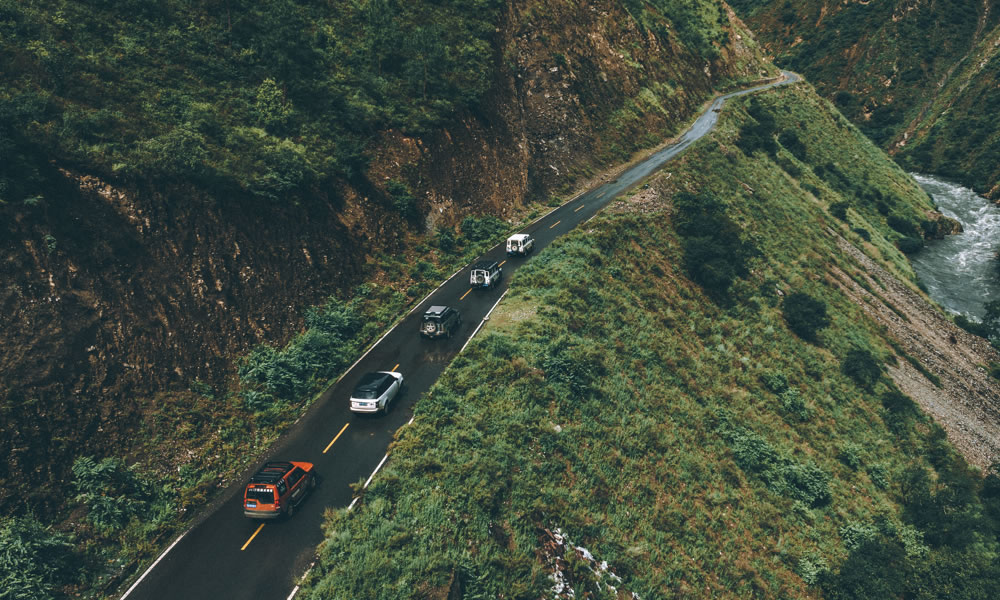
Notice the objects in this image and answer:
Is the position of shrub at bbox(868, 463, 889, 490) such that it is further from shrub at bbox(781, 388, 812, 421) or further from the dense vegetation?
the dense vegetation

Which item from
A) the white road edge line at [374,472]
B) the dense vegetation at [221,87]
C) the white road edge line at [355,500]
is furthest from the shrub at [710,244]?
the white road edge line at [374,472]

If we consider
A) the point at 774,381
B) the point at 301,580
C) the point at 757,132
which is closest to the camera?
the point at 301,580

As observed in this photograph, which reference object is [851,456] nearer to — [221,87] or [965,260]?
[221,87]

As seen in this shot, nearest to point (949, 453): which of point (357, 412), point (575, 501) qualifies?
point (575, 501)

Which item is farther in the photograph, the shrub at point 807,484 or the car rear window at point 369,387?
the shrub at point 807,484

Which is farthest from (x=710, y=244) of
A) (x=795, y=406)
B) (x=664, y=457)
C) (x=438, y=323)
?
(x=438, y=323)

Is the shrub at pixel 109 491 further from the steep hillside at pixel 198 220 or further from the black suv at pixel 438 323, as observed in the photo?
the black suv at pixel 438 323
